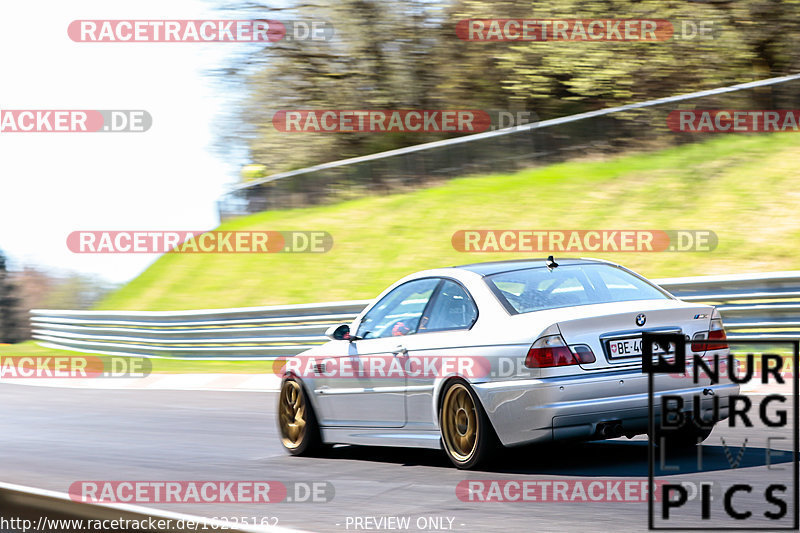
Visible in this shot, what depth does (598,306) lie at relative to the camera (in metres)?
6.86

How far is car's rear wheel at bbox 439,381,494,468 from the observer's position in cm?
683

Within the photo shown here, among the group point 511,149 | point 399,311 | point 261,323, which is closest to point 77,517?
point 399,311

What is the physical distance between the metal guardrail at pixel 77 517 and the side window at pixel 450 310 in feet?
10.7

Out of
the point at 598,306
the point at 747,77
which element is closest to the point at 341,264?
the point at 747,77

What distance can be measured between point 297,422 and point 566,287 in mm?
2732

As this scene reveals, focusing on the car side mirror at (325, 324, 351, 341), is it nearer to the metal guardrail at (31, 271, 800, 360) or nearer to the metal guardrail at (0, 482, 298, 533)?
the metal guardrail at (0, 482, 298, 533)

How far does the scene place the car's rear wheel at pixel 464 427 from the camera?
22.4ft

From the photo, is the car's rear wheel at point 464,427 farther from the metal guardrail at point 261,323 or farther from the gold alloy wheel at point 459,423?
the metal guardrail at point 261,323

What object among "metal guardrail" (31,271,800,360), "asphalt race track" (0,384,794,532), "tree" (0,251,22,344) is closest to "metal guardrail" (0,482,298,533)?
"asphalt race track" (0,384,794,532)

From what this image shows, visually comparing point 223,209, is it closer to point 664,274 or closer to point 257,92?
point 257,92

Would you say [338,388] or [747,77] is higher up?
[747,77]

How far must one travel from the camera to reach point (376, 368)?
25.9 ft

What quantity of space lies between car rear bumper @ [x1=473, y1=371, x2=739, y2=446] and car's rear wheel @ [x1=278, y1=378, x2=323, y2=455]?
242 centimetres

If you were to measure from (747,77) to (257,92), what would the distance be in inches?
496
